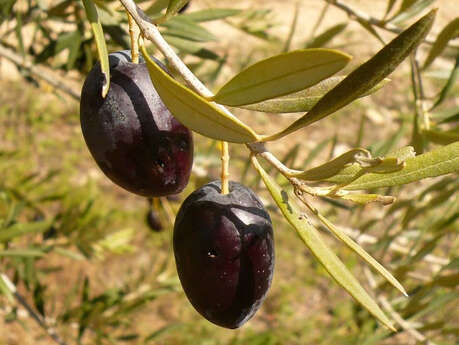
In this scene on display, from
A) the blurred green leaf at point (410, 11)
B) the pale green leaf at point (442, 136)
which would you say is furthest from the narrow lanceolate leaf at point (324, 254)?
the blurred green leaf at point (410, 11)

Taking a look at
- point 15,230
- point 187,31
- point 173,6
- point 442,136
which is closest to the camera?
point 173,6

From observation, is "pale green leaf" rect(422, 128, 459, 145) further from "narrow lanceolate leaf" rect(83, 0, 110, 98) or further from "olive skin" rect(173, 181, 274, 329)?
"narrow lanceolate leaf" rect(83, 0, 110, 98)

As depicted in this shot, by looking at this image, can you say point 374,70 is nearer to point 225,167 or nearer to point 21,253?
point 225,167

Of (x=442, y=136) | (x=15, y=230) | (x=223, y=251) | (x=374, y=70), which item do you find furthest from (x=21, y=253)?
(x=374, y=70)

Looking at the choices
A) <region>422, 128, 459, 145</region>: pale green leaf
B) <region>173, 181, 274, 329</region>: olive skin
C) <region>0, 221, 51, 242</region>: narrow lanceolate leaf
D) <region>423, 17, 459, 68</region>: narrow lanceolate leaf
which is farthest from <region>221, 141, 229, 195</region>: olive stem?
<region>0, 221, 51, 242</region>: narrow lanceolate leaf

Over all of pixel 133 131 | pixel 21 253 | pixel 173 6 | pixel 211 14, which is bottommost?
pixel 21 253
